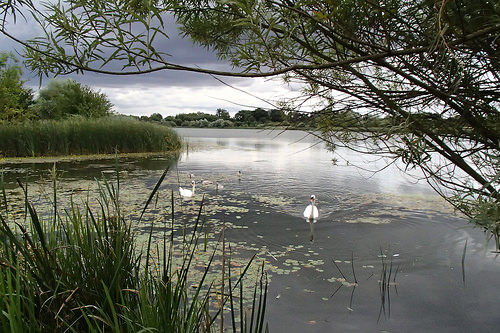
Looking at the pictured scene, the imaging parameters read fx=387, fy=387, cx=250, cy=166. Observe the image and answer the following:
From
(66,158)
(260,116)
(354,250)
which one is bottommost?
(354,250)

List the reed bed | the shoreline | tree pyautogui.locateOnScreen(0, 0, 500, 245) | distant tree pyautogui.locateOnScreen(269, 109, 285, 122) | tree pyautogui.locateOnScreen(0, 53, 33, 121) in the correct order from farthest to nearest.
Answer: tree pyautogui.locateOnScreen(0, 53, 33, 121) → the reed bed → the shoreline → distant tree pyautogui.locateOnScreen(269, 109, 285, 122) → tree pyautogui.locateOnScreen(0, 0, 500, 245)

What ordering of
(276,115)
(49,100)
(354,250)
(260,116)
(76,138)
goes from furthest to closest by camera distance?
1. (49,100)
2. (76,138)
3. (354,250)
4. (276,115)
5. (260,116)

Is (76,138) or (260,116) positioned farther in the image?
(76,138)

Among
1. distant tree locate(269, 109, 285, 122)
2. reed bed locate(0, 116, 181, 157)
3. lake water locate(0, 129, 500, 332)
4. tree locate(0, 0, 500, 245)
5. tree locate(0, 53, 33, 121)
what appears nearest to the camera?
tree locate(0, 0, 500, 245)

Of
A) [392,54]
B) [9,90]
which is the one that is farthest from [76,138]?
[392,54]

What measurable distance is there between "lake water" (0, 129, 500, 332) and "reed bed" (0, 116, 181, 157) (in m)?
3.57

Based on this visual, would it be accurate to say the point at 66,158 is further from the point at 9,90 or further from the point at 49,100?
the point at 49,100

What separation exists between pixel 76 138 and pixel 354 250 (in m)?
11.1

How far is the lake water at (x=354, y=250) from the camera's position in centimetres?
308

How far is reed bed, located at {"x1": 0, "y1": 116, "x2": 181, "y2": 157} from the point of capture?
40.5ft

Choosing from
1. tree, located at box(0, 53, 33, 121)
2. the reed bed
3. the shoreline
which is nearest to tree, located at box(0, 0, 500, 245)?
the shoreline

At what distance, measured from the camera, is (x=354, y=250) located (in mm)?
4535

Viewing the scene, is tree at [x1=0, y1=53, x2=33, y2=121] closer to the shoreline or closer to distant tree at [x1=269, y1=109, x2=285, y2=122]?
the shoreline

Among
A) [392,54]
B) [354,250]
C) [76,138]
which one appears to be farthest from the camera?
[76,138]
